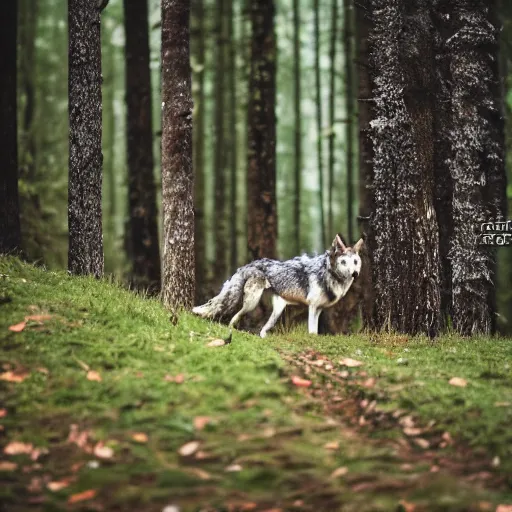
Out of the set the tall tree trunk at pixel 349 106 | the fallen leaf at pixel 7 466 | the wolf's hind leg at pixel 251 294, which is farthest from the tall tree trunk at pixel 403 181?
the fallen leaf at pixel 7 466

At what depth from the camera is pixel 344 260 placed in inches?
411

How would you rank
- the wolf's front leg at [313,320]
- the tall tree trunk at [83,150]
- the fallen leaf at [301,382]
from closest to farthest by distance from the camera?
the fallen leaf at [301,382] → the wolf's front leg at [313,320] → the tall tree trunk at [83,150]

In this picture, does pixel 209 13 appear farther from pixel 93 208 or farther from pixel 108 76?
pixel 93 208

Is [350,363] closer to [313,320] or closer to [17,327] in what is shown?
[313,320]

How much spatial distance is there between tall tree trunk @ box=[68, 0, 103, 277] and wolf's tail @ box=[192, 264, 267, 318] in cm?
188

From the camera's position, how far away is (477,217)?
39.0 ft

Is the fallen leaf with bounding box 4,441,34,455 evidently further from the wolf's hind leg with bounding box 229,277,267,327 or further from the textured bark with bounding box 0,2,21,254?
the textured bark with bounding box 0,2,21,254

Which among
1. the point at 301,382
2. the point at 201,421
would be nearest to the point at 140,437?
the point at 201,421

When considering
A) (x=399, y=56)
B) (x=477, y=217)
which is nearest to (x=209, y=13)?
(x=399, y=56)

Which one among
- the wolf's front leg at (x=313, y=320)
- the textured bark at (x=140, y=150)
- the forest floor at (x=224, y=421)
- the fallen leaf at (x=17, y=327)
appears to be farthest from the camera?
the textured bark at (x=140, y=150)

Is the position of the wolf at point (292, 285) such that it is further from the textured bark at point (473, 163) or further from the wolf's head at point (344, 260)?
the textured bark at point (473, 163)

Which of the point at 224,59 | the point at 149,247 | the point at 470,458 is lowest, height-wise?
the point at 470,458

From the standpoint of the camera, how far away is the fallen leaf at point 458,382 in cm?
707

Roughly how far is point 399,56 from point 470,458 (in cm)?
715
